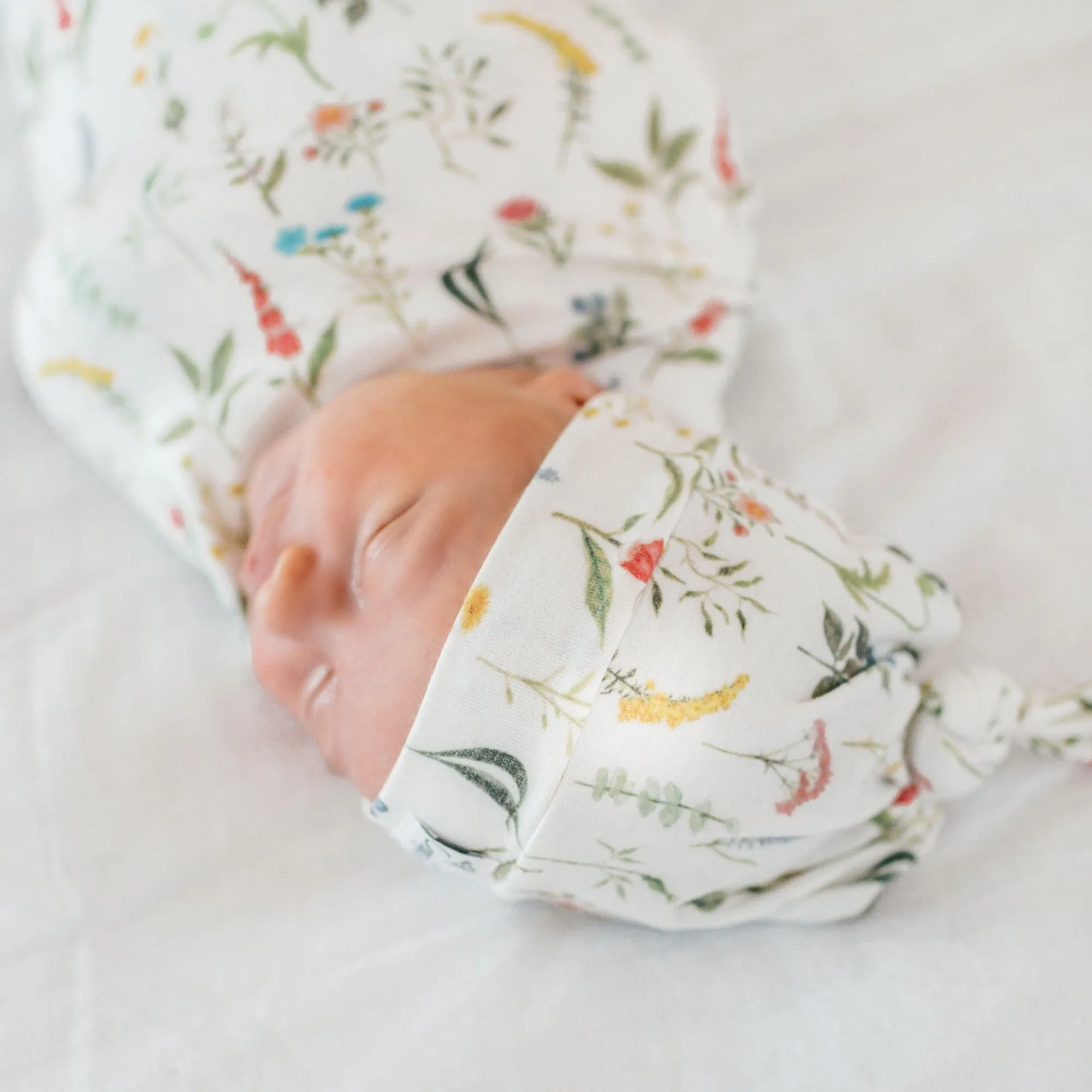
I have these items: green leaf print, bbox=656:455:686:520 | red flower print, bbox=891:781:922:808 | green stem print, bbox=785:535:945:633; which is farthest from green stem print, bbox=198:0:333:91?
red flower print, bbox=891:781:922:808

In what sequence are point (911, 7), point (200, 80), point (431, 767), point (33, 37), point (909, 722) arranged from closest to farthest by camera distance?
point (431, 767), point (909, 722), point (200, 80), point (33, 37), point (911, 7)

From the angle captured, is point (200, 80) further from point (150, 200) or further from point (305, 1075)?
point (305, 1075)

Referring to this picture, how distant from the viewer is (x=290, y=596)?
0.71m

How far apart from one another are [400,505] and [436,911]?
0.34m

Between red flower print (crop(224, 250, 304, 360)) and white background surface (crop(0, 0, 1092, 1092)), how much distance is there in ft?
0.78

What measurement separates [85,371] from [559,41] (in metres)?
0.51

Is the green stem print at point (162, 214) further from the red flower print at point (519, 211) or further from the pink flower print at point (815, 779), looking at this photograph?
the pink flower print at point (815, 779)

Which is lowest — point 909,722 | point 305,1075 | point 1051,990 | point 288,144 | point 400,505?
point 305,1075

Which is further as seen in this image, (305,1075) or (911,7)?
(911,7)

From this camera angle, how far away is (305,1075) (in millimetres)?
762

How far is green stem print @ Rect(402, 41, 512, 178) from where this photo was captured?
0.91 m

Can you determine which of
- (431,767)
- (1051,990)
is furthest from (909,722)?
(431,767)

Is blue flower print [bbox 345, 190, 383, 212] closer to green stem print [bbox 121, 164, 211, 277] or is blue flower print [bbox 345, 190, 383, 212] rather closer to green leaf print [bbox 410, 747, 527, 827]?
green stem print [bbox 121, 164, 211, 277]

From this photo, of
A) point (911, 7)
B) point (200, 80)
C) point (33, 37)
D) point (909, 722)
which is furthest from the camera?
point (911, 7)
